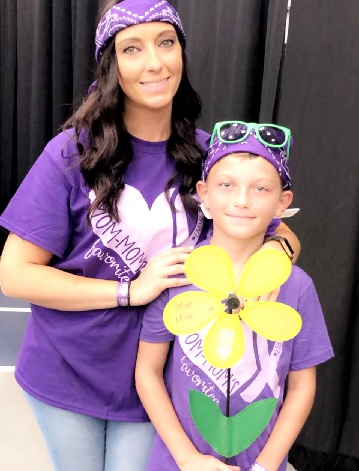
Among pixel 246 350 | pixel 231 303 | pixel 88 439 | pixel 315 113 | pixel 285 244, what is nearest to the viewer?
pixel 231 303

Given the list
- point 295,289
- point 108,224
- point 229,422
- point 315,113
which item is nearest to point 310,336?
point 295,289

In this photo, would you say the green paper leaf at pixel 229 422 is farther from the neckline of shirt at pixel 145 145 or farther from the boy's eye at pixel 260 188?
the neckline of shirt at pixel 145 145

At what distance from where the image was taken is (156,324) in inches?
39.3

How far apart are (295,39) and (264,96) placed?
215mm

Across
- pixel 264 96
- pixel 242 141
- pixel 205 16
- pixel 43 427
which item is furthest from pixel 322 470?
pixel 205 16

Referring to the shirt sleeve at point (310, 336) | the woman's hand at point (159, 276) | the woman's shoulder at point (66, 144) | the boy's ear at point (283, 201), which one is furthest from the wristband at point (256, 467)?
the woman's shoulder at point (66, 144)

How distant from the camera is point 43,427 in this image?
1170 mm

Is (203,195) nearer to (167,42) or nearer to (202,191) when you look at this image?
(202,191)

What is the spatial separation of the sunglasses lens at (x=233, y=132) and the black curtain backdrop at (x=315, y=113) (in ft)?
3.02

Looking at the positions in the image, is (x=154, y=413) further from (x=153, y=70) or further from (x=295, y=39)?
(x=295, y=39)

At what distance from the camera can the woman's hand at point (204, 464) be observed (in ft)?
2.96

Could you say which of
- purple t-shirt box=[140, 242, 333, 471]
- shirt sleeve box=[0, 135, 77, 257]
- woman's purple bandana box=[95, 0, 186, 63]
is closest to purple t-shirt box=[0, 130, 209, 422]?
shirt sleeve box=[0, 135, 77, 257]

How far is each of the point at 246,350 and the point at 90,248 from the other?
0.36m

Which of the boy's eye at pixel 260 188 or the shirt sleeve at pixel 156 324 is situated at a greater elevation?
the boy's eye at pixel 260 188
